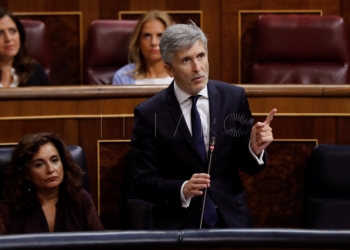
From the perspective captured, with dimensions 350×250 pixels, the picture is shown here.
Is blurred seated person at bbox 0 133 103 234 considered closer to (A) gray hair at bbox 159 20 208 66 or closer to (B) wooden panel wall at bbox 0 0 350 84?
(A) gray hair at bbox 159 20 208 66

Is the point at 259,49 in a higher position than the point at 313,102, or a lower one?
higher

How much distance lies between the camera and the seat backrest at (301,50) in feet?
5.26

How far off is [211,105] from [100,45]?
0.69m

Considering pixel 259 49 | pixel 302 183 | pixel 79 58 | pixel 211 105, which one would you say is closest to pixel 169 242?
pixel 211 105

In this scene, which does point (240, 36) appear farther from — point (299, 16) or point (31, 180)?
point (31, 180)

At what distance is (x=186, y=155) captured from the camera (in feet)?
3.22

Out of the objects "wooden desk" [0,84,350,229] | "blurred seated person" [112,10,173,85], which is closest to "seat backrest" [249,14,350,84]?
"blurred seated person" [112,10,173,85]

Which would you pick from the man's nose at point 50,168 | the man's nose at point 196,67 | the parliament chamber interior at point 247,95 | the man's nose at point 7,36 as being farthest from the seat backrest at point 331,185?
the man's nose at point 7,36

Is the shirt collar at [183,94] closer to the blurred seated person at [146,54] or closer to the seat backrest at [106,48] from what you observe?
the blurred seated person at [146,54]

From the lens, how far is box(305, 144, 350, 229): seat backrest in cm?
116

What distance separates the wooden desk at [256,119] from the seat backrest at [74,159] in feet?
0.12

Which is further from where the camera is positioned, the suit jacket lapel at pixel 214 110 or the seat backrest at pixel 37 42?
the seat backrest at pixel 37 42

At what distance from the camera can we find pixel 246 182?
1.23 m

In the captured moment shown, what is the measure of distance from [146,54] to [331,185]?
1.84ft
